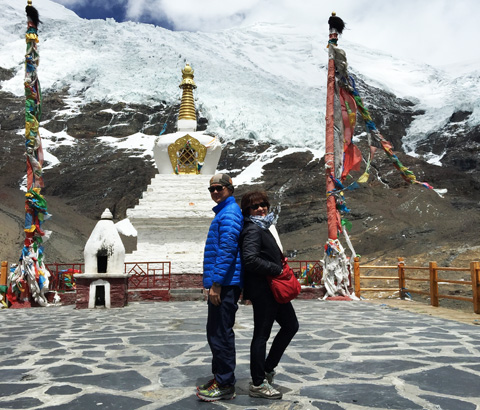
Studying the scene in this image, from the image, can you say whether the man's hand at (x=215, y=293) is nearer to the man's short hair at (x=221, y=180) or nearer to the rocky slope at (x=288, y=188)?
the man's short hair at (x=221, y=180)

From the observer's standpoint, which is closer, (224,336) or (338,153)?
(224,336)

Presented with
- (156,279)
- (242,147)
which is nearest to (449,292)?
(156,279)

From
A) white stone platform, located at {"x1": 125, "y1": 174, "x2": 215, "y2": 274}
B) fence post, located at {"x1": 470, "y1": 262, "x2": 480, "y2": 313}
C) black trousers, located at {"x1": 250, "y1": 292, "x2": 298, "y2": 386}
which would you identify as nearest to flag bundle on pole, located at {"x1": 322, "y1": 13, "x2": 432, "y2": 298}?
fence post, located at {"x1": 470, "y1": 262, "x2": 480, "y2": 313}

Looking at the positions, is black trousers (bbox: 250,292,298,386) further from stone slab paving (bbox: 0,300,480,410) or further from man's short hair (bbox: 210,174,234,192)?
man's short hair (bbox: 210,174,234,192)

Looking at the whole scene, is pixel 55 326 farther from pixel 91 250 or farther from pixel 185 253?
pixel 185 253

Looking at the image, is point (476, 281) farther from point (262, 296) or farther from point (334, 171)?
point (262, 296)

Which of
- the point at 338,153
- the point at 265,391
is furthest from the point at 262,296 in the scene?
the point at 338,153

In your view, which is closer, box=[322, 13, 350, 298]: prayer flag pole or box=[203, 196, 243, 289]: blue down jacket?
box=[203, 196, 243, 289]: blue down jacket

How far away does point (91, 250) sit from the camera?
407 inches

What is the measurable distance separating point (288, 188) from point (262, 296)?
4697 cm

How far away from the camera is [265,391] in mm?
3088

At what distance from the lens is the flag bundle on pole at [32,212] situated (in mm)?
10102

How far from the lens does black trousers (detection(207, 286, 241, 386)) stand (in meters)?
3.10

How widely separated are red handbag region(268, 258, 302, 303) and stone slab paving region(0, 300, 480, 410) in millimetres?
681
